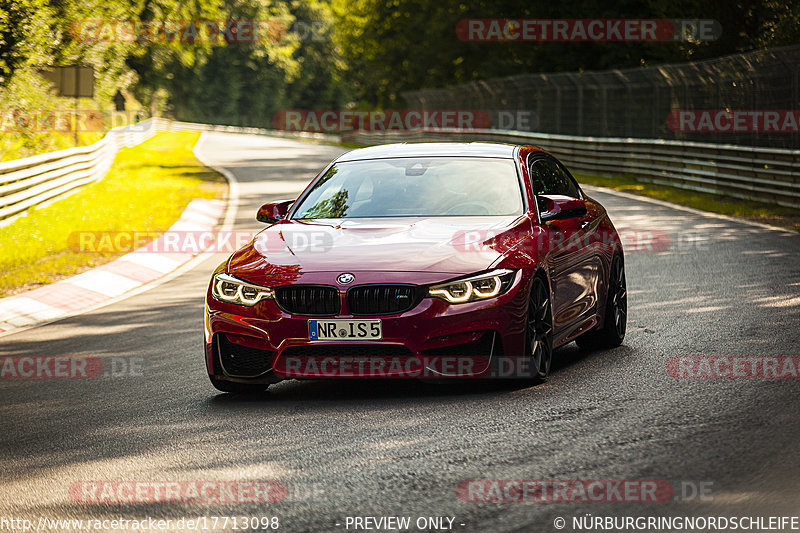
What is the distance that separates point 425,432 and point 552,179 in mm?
3459

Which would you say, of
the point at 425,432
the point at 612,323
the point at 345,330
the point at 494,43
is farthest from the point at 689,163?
the point at 494,43

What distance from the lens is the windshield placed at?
8.29m

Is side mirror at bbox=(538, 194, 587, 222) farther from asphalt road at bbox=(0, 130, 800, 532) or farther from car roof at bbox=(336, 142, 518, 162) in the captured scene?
asphalt road at bbox=(0, 130, 800, 532)

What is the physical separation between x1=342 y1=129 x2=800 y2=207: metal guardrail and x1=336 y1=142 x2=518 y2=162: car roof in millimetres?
11923

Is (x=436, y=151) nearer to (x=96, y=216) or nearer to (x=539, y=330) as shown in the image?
(x=539, y=330)

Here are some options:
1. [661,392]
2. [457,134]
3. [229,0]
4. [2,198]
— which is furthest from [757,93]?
[229,0]

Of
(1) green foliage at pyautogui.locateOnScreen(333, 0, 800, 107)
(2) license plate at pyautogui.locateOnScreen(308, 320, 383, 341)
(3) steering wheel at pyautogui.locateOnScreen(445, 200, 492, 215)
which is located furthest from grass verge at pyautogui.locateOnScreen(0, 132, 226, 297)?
(1) green foliage at pyautogui.locateOnScreen(333, 0, 800, 107)

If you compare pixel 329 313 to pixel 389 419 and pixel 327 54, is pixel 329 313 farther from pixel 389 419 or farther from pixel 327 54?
pixel 327 54

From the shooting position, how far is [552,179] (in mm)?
9250

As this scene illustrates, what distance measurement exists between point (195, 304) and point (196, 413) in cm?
505

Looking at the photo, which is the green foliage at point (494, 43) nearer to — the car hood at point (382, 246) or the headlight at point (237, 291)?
the car hood at point (382, 246)

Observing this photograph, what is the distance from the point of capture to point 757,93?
2234 cm

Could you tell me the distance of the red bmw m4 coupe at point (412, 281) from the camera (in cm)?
702

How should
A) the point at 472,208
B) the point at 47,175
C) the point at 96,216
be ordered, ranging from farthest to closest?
1. the point at 47,175
2. the point at 96,216
3. the point at 472,208
